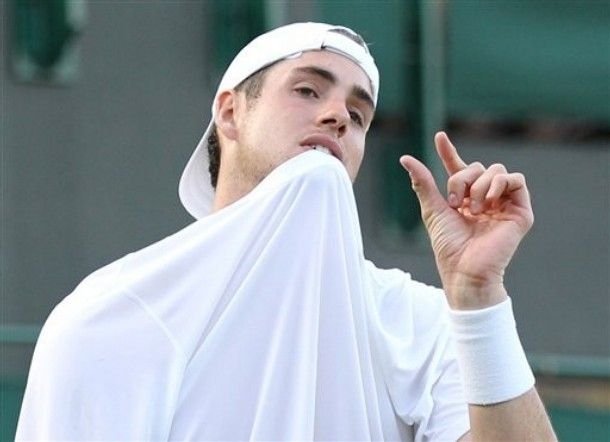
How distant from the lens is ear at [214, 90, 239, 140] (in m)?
4.04

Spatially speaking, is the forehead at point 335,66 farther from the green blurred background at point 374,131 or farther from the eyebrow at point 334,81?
the green blurred background at point 374,131

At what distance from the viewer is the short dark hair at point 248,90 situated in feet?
13.1

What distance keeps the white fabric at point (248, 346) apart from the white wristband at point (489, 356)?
135mm

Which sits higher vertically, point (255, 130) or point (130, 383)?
point (255, 130)

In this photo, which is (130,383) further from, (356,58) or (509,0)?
(509,0)

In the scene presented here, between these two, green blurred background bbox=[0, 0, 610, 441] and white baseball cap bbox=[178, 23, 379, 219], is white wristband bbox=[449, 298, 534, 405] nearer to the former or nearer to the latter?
white baseball cap bbox=[178, 23, 379, 219]

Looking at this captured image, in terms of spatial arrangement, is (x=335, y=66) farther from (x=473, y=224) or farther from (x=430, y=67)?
(x=430, y=67)

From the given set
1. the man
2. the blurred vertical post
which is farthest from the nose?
the blurred vertical post

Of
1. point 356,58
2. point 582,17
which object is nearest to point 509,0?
point 582,17

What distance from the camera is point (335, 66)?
3.85m

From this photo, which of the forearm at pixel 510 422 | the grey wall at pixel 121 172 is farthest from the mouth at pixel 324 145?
the grey wall at pixel 121 172

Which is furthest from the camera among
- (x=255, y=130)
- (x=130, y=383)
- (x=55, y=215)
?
(x=55, y=215)

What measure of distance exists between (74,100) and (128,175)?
0.37 meters

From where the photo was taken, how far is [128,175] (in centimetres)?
736
